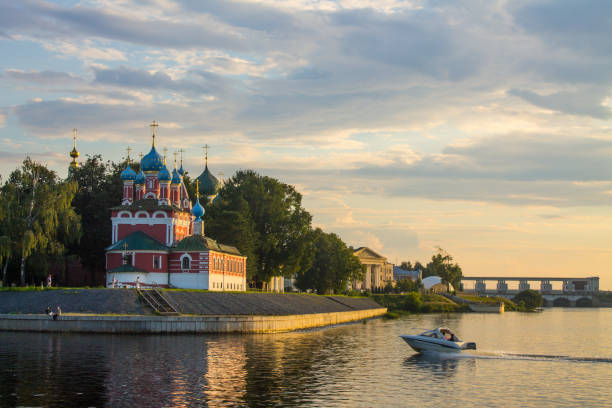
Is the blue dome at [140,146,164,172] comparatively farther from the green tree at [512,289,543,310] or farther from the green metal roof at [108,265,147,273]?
the green tree at [512,289,543,310]

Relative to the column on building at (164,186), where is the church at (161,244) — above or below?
below

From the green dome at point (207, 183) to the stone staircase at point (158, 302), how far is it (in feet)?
197

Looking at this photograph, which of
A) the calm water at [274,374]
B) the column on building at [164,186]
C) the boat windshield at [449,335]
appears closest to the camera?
the calm water at [274,374]

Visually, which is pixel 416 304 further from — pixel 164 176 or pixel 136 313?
pixel 136 313

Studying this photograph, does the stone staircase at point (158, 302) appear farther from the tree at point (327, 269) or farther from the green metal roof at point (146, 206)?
the tree at point (327, 269)

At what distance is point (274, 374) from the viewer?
43781 millimetres

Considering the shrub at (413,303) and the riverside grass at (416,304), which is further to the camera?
the shrub at (413,303)

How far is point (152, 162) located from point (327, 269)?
46.5 metres

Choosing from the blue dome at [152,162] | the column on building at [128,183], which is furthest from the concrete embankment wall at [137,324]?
the blue dome at [152,162]

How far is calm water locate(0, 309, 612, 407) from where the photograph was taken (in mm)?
35750

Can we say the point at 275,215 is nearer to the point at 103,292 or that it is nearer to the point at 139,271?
the point at 139,271

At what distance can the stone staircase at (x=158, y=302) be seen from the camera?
68.1 meters

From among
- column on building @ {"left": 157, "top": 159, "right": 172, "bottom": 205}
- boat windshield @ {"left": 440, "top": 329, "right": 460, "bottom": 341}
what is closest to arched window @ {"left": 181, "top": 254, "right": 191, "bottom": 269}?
column on building @ {"left": 157, "top": 159, "right": 172, "bottom": 205}

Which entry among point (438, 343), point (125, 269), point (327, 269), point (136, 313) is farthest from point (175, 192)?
point (438, 343)
